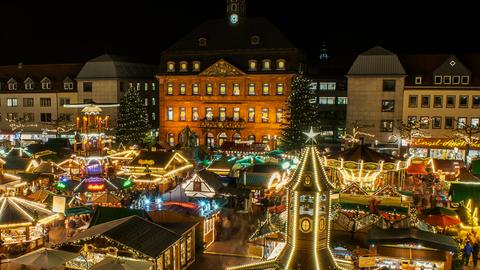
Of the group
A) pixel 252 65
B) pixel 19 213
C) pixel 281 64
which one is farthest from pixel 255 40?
pixel 19 213

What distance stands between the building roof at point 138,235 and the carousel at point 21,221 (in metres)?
3.92

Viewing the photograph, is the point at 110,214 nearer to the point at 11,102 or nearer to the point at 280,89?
the point at 280,89

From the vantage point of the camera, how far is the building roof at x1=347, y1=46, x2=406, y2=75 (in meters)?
46.7

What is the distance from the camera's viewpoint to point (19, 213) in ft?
66.3

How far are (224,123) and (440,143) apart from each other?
21229 millimetres

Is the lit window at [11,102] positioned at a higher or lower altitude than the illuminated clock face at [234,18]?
lower

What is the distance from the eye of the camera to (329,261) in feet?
45.4

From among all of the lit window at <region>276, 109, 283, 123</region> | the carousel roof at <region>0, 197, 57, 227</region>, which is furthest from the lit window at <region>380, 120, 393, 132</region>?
the carousel roof at <region>0, 197, 57, 227</region>

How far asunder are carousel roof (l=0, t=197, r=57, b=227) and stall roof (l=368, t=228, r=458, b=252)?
13173 mm

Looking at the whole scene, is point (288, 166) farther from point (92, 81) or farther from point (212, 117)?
point (92, 81)

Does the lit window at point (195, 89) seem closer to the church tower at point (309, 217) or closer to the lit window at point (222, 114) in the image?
the lit window at point (222, 114)

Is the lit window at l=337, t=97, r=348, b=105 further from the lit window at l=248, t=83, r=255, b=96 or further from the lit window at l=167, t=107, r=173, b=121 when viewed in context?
the lit window at l=167, t=107, r=173, b=121

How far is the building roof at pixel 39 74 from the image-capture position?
5841 centimetres

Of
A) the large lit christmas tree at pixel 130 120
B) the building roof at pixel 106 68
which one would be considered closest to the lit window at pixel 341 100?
the large lit christmas tree at pixel 130 120
